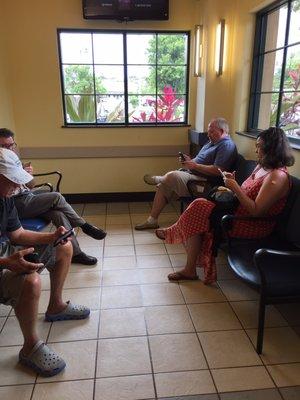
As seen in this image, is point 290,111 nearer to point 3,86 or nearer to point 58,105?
point 58,105

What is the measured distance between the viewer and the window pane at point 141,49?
387cm

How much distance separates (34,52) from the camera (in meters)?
3.75

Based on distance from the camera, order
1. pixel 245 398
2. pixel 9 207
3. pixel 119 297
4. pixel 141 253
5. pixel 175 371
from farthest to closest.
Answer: pixel 141 253, pixel 119 297, pixel 9 207, pixel 175 371, pixel 245 398

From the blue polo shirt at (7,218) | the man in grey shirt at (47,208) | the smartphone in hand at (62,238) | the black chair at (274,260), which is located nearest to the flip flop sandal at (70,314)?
the smartphone in hand at (62,238)

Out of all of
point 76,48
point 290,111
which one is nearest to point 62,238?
point 290,111

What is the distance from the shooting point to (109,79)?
3969 mm

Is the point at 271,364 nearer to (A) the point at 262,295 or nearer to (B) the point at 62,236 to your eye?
(A) the point at 262,295

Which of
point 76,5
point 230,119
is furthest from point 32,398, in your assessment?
point 76,5

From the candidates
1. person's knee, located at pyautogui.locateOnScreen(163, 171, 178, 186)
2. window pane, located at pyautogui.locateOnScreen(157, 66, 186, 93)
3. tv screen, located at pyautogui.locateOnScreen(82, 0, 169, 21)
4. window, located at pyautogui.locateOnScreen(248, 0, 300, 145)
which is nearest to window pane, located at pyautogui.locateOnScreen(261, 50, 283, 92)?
window, located at pyautogui.locateOnScreen(248, 0, 300, 145)

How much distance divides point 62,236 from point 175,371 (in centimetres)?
91

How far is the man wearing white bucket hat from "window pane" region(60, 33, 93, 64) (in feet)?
8.64

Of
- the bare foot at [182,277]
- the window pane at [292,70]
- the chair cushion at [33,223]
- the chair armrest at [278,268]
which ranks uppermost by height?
the window pane at [292,70]

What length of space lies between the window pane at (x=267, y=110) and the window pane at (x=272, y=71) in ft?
0.25

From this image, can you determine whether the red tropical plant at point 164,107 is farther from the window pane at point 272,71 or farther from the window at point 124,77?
the window pane at point 272,71
